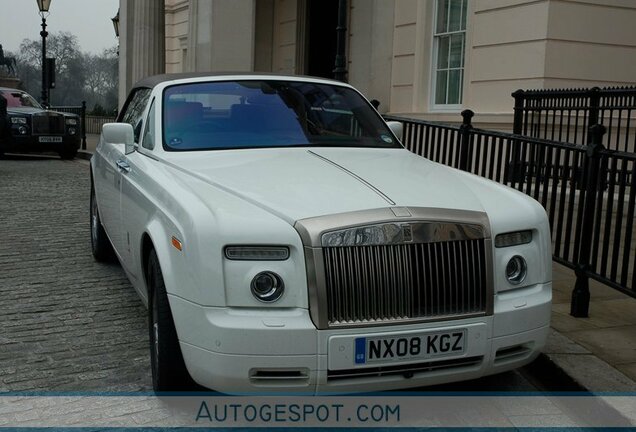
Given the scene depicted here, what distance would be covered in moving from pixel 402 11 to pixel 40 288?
9175 mm

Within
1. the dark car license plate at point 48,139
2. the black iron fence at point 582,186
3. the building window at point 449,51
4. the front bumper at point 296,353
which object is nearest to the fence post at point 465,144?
the black iron fence at point 582,186

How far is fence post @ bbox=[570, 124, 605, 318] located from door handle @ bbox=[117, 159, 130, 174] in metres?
3.11

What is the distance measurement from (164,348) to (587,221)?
9.97 ft

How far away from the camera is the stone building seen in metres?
10.7

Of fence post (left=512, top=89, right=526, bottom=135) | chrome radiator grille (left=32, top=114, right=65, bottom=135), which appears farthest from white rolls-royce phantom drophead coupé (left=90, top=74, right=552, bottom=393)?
chrome radiator grille (left=32, top=114, right=65, bottom=135)

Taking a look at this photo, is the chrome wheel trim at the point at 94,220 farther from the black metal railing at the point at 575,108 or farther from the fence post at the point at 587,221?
the black metal railing at the point at 575,108

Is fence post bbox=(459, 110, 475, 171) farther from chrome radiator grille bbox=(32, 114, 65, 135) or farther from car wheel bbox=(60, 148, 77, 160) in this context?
car wheel bbox=(60, 148, 77, 160)

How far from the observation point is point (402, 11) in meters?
13.4

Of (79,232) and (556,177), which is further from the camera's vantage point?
(79,232)

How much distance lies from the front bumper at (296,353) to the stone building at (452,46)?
792 centimetres

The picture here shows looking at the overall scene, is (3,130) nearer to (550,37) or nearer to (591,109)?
(550,37)

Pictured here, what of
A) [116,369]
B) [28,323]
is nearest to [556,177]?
[116,369]

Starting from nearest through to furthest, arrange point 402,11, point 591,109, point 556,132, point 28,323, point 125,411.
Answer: point 125,411, point 28,323, point 591,109, point 556,132, point 402,11

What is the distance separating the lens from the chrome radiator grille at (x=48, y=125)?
1920 centimetres
